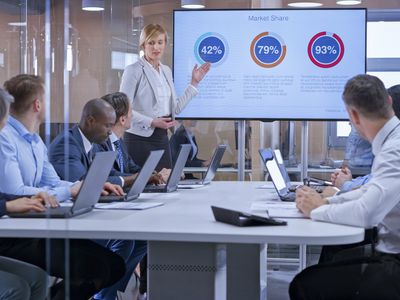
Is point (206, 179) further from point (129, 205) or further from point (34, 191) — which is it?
point (34, 191)

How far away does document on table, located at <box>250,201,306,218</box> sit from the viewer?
300 cm

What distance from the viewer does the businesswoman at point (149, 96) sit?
18.2 feet

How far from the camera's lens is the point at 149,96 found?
223 inches

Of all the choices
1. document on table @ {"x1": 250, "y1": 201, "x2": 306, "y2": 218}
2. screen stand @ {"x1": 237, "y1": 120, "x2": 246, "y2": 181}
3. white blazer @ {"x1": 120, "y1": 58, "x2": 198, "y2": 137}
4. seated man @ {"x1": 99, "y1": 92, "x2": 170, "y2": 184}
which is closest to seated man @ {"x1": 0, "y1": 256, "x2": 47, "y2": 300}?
document on table @ {"x1": 250, "y1": 201, "x2": 306, "y2": 218}

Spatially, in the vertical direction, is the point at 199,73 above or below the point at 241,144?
above

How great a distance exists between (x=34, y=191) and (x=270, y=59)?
3.23 meters

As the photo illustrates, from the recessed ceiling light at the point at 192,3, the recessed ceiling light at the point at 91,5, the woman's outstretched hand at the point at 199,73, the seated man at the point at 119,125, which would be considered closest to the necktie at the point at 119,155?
the seated man at the point at 119,125

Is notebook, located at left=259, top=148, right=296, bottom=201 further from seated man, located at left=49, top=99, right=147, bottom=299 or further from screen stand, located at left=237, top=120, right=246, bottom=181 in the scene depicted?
screen stand, located at left=237, top=120, right=246, bottom=181

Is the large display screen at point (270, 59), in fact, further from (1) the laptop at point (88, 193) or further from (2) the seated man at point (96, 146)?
(1) the laptop at point (88, 193)

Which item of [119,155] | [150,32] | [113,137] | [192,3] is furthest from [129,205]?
[192,3]

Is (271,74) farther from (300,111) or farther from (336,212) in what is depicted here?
(336,212)

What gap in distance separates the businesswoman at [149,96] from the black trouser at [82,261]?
219 cm

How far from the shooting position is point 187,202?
3613 mm

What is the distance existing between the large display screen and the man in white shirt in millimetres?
2873
